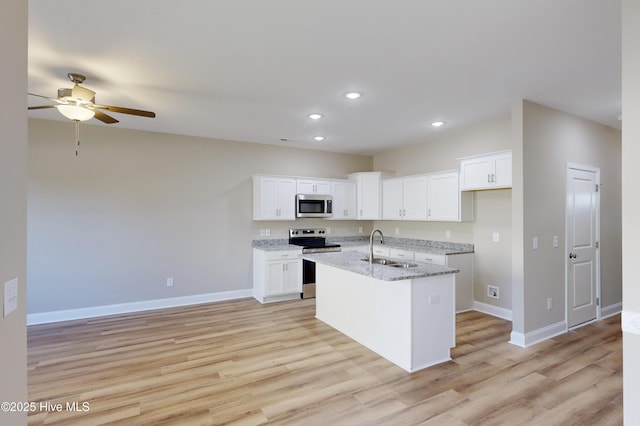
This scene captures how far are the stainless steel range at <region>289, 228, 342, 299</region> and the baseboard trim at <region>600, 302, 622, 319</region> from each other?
3.92 meters

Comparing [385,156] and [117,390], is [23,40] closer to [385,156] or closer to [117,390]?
[117,390]

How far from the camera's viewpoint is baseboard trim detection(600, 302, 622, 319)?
177 inches

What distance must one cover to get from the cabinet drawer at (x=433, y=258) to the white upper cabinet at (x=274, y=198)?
2.25 meters

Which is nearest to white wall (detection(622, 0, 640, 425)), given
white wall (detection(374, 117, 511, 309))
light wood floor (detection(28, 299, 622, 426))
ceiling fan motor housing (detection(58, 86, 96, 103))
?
light wood floor (detection(28, 299, 622, 426))

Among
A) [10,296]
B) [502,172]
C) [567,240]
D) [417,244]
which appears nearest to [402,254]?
[417,244]

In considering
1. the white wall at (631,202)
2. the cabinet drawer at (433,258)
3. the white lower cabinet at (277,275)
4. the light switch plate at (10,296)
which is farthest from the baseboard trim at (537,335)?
the light switch plate at (10,296)

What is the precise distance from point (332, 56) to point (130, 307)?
178 inches

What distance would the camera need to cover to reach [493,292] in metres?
4.64

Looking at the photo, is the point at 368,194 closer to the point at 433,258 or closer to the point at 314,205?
the point at 314,205

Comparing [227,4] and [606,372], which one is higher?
[227,4]

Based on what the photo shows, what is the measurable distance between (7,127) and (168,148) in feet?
13.6

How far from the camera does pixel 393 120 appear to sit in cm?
431

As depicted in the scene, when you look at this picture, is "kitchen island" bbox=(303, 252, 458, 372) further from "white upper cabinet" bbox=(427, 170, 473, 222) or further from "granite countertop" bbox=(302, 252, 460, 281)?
"white upper cabinet" bbox=(427, 170, 473, 222)

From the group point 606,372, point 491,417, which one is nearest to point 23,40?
point 491,417
